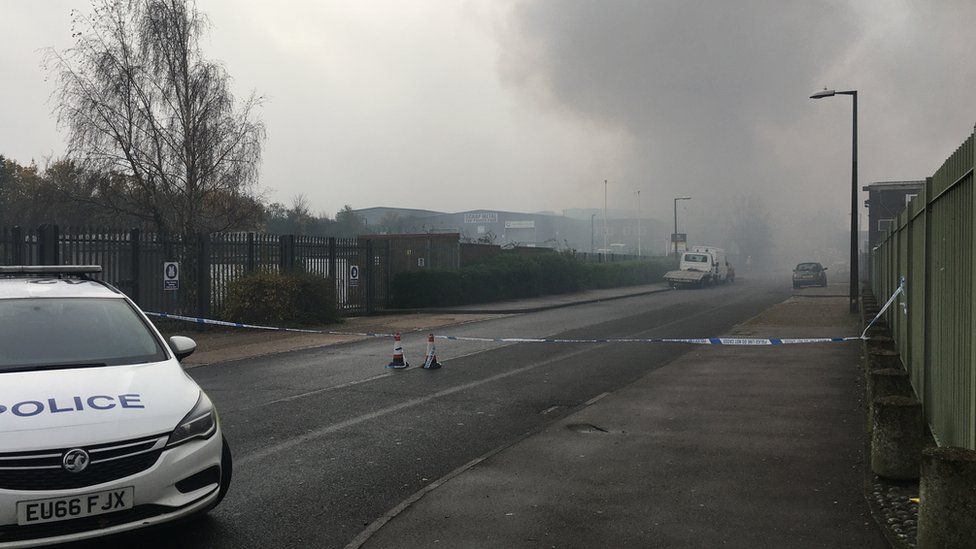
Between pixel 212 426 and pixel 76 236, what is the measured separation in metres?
14.0

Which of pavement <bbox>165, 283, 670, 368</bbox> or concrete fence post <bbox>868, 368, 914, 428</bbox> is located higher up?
concrete fence post <bbox>868, 368, 914, 428</bbox>

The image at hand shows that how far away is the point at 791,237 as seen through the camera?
122 metres

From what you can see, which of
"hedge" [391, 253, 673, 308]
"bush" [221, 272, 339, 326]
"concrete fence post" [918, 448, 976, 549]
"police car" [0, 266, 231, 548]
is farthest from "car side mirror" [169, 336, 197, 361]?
"hedge" [391, 253, 673, 308]

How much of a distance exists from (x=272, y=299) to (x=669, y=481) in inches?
582

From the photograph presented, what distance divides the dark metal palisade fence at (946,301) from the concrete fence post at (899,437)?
199 millimetres

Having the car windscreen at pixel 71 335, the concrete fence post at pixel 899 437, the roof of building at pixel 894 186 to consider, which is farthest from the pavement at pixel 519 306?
the roof of building at pixel 894 186

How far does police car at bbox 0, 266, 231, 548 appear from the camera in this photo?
3857 millimetres

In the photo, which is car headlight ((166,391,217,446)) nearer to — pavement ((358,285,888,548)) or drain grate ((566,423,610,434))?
pavement ((358,285,888,548))

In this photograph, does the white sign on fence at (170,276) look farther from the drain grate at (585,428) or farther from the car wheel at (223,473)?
the car wheel at (223,473)

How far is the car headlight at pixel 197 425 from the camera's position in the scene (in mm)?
4383

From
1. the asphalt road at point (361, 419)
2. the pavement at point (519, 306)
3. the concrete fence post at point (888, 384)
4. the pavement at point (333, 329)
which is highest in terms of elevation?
the concrete fence post at point (888, 384)

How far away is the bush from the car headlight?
14.5 metres

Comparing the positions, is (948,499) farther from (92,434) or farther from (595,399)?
(595,399)

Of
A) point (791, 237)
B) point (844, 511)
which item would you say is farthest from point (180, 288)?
point (791, 237)
